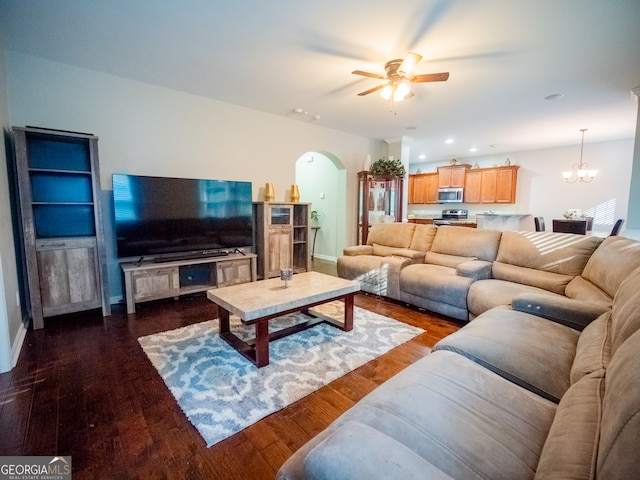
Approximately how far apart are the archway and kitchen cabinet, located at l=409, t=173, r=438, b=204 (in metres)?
3.80

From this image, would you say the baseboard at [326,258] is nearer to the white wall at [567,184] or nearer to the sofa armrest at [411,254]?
the sofa armrest at [411,254]

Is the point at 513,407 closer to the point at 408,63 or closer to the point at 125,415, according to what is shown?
the point at 125,415

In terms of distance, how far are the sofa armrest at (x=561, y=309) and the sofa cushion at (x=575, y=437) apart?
36.6 inches

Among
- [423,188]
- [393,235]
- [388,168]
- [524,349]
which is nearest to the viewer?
[524,349]

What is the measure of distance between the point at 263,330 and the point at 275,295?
33cm

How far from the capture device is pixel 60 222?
3.06m

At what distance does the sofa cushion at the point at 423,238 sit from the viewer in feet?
13.1

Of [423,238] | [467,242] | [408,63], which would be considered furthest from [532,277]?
[408,63]

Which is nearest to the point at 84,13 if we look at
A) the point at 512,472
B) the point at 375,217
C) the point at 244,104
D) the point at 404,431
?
the point at 244,104

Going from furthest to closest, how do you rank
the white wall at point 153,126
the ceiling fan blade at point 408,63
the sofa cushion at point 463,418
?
1. the white wall at point 153,126
2. the ceiling fan blade at point 408,63
3. the sofa cushion at point 463,418

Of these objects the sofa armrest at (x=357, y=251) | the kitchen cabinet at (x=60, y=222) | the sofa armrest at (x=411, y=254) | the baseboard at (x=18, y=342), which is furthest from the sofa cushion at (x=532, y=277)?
the baseboard at (x=18, y=342)

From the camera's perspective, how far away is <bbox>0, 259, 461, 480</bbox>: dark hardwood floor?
1349 millimetres

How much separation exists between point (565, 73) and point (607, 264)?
209 centimetres

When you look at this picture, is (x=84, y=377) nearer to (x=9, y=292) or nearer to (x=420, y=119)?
(x=9, y=292)
